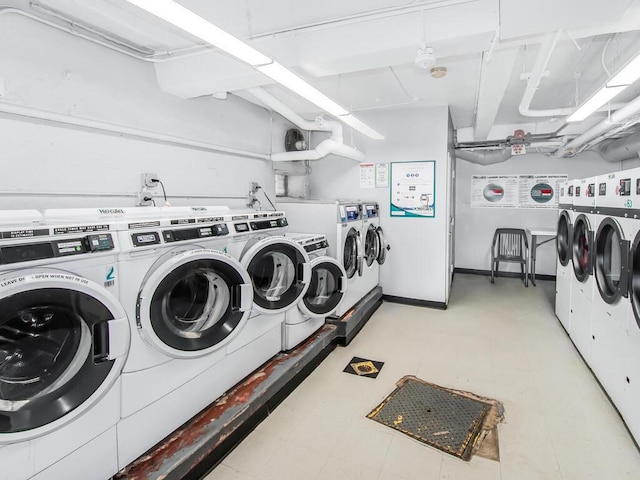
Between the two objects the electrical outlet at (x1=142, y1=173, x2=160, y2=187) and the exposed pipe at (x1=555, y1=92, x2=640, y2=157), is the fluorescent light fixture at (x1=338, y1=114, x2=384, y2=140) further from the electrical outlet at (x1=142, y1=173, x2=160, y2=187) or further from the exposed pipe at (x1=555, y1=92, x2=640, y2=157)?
the exposed pipe at (x1=555, y1=92, x2=640, y2=157)

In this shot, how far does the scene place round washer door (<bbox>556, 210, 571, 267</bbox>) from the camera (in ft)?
12.8

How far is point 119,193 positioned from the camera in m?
2.80

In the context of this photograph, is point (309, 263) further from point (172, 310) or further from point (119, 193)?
point (119, 193)

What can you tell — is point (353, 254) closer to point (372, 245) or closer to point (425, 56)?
point (372, 245)

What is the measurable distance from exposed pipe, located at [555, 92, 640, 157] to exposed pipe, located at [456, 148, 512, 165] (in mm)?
787

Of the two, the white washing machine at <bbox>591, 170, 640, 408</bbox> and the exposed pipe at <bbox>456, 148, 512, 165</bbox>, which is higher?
the exposed pipe at <bbox>456, 148, 512, 165</bbox>

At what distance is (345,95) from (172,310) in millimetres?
3344

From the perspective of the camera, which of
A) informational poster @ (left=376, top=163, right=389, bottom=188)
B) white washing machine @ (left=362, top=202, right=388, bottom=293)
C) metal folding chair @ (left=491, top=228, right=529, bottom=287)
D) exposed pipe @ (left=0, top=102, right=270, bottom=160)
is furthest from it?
metal folding chair @ (left=491, top=228, right=529, bottom=287)

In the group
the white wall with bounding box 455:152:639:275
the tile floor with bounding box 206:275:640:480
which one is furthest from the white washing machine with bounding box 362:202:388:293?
the white wall with bounding box 455:152:639:275

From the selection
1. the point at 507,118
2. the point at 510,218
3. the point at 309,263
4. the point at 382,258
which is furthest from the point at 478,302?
the point at 309,263

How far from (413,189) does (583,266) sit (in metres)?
2.14

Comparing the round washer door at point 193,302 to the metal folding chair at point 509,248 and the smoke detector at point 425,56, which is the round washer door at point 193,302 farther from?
the metal folding chair at point 509,248

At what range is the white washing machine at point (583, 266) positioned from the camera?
313cm

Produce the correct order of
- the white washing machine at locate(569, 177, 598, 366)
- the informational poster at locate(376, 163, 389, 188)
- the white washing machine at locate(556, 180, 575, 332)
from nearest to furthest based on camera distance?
1. the white washing machine at locate(569, 177, 598, 366)
2. the white washing machine at locate(556, 180, 575, 332)
3. the informational poster at locate(376, 163, 389, 188)
